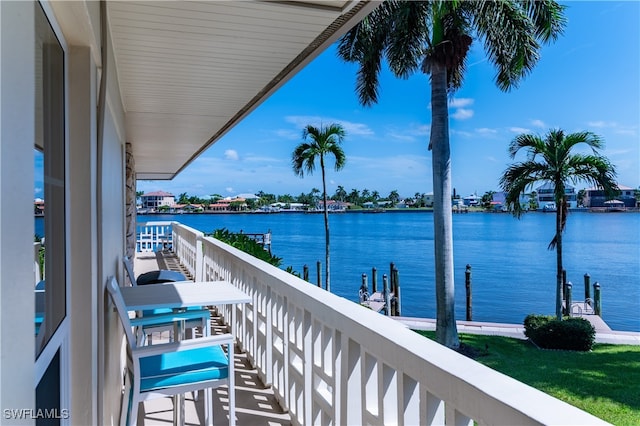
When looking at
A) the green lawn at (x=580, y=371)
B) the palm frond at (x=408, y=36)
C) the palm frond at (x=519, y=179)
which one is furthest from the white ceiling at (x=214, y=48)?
the palm frond at (x=519, y=179)

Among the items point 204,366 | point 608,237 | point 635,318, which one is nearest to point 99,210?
point 204,366

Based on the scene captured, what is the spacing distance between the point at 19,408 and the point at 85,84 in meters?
1.33

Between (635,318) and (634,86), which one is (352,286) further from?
(634,86)

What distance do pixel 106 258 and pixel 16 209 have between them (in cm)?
169

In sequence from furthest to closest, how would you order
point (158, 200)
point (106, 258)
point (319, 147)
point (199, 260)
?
1. point (158, 200)
2. point (319, 147)
3. point (199, 260)
4. point (106, 258)

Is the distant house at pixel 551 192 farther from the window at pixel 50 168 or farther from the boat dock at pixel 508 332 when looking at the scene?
the window at pixel 50 168

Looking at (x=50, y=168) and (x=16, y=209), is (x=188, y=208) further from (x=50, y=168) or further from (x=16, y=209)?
(x=16, y=209)

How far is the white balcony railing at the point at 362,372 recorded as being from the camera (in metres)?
1.08

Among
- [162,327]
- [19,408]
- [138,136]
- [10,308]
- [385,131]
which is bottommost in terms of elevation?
[162,327]

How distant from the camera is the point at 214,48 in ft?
9.32

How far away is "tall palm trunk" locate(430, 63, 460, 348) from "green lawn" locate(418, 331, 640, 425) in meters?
1.02

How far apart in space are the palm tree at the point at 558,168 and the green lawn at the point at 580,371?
7.06 ft

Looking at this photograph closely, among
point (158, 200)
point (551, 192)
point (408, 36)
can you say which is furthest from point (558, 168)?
point (158, 200)

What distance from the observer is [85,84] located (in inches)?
66.1
